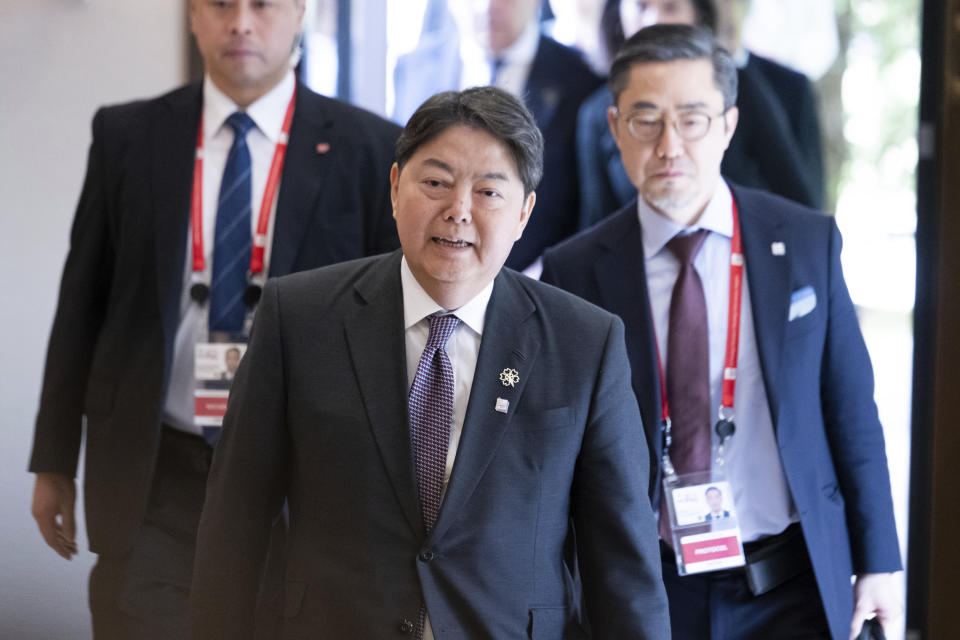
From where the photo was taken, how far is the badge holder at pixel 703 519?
2.42 m

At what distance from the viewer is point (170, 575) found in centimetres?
264

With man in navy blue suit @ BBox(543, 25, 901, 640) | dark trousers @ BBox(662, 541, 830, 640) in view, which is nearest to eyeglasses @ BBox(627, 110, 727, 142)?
man in navy blue suit @ BBox(543, 25, 901, 640)

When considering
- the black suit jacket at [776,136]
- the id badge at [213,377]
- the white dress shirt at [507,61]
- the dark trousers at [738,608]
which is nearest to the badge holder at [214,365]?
the id badge at [213,377]

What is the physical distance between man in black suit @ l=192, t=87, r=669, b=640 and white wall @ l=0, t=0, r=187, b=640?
7.10 ft

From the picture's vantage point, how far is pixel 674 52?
2.58 metres

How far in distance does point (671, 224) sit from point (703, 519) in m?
0.71

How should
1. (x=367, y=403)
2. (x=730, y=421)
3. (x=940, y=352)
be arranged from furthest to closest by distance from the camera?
1. (x=940, y=352)
2. (x=730, y=421)
3. (x=367, y=403)

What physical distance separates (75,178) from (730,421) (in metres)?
2.52

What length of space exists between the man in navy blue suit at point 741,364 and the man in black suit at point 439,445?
1.97 ft

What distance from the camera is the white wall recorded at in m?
3.70

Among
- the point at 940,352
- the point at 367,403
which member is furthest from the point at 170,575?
the point at 940,352

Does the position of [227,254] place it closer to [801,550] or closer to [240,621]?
[240,621]

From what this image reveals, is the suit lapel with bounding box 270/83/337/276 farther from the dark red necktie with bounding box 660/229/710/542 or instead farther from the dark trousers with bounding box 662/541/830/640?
the dark trousers with bounding box 662/541/830/640

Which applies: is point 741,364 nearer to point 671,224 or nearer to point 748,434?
point 748,434
